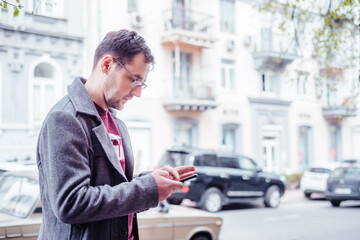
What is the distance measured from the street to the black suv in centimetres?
48

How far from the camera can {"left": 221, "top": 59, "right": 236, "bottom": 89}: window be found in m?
20.2

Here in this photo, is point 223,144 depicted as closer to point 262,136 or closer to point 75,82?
point 262,136

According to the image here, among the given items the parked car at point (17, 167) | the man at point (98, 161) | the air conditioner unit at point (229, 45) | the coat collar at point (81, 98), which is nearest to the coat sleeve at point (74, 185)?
the man at point (98, 161)

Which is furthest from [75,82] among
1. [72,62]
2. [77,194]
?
[72,62]

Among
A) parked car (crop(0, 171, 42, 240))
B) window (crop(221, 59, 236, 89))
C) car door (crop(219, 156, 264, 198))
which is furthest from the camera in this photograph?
window (crop(221, 59, 236, 89))

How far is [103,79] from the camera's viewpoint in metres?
1.88

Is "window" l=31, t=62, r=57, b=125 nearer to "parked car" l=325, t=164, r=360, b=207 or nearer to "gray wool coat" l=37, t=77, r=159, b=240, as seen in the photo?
"parked car" l=325, t=164, r=360, b=207

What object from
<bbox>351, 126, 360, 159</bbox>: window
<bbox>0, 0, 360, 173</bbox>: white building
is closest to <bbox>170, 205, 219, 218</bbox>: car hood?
<bbox>0, 0, 360, 173</bbox>: white building

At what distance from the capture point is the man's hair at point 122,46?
1.86 m

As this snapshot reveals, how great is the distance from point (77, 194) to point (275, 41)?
21.1 metres

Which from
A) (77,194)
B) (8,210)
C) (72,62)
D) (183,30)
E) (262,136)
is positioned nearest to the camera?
(77,194)

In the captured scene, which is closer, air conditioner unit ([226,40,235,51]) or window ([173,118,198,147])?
window ([173,118,198,147])

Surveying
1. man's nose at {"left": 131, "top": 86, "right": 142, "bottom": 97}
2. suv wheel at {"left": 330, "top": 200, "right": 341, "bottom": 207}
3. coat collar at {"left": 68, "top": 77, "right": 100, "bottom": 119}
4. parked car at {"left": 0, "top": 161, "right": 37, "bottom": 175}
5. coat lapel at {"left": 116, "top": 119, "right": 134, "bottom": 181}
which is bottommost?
suv wheel at {"left": 330, "top": 200, "right": 341, "bottom": 207}

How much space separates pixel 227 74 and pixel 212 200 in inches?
378
